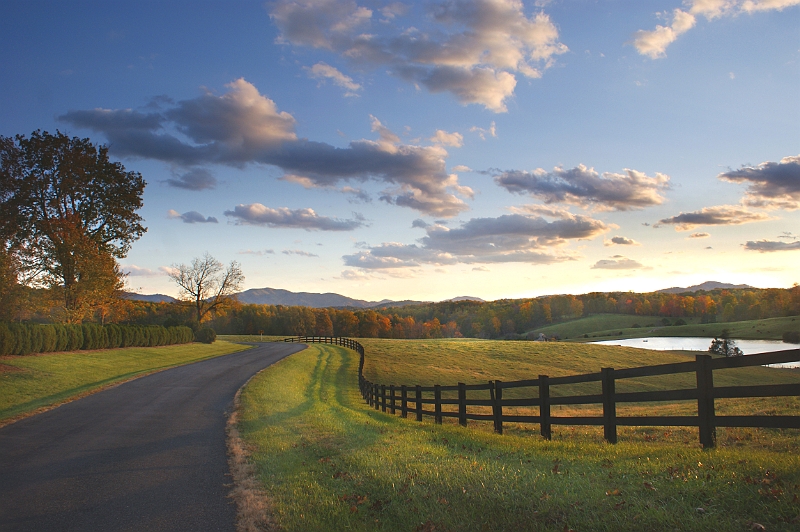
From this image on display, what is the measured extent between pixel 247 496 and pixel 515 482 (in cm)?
387

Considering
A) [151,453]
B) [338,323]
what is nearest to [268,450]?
[151,453]

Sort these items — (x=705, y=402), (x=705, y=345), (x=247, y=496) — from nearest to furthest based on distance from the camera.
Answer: (x=705, y=402) < (x=247, y=496) < (x=705, y=345)

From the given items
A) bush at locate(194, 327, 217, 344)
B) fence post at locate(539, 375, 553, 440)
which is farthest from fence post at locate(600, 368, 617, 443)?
bush at locate(194, 327, 217, 344)

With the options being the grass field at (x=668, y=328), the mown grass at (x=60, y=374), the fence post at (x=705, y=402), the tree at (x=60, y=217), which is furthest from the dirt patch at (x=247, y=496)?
the grass field at (x=668, y=328)

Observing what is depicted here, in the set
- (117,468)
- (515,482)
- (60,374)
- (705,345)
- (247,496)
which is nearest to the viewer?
(515,482)

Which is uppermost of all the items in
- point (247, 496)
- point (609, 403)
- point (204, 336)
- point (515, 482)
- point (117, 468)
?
point (609, 403)

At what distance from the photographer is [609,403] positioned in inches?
331

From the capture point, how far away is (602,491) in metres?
5.46

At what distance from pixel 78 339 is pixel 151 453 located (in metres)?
27.9

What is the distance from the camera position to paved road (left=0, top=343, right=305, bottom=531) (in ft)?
21.2

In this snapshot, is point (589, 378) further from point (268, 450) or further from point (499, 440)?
point (268, 450)

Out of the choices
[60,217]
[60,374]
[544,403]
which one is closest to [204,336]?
[60,217]

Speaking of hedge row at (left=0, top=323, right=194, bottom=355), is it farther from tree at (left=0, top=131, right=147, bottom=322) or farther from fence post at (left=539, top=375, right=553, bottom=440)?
fence post at (left=539, top=375, right=553, bottom=440)

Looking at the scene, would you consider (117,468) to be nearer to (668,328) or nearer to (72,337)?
(72,337)
